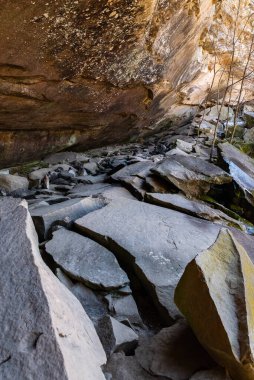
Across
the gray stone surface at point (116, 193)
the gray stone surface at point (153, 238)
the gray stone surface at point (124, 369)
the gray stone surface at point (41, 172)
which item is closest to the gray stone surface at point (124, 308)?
the gray stone surface at point (153, 238)

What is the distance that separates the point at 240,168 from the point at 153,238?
15.6 ft

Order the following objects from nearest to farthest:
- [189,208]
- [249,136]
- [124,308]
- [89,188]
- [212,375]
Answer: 1. [212,375]
2. [124,308]
3. [189,208]
4. [89,188]
5. [249,136]

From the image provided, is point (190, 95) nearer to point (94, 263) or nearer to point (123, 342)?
point (94, 263)

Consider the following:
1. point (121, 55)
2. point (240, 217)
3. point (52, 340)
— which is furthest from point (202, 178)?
point (52, 340)

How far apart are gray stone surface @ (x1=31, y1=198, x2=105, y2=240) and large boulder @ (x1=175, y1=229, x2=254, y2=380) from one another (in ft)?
6.86

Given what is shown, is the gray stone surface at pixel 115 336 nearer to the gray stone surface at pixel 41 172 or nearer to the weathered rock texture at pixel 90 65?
the weathered rock texture at pixel 90 65

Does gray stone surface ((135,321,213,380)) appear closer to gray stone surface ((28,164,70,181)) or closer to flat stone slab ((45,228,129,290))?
flat stone slab ((45,228,129,290))

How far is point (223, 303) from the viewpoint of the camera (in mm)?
2359

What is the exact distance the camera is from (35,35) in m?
4.94

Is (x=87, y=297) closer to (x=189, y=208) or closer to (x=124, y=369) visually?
(x=124, y=369)

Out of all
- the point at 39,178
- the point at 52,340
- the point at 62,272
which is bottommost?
the point at 39,178

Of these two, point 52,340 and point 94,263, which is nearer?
point 52,340

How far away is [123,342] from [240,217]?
4.46 metres

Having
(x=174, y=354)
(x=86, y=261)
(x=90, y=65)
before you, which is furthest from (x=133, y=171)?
(x=174, y=354)
